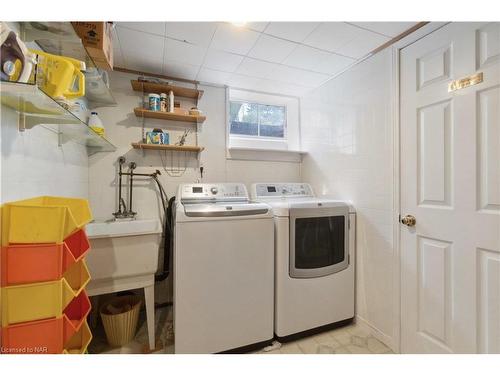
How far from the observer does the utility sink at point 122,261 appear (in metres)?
1.42

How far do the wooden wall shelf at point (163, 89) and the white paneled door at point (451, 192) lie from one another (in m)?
1.72

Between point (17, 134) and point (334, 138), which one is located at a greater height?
point (334, 138)

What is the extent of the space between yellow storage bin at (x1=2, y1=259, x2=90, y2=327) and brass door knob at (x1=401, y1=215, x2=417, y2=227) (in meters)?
1.87

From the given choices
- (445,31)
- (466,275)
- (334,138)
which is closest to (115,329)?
(466,275)

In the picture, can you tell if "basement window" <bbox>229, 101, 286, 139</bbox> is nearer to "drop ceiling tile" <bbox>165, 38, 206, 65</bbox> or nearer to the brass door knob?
"drop ceiling tile" <bbox>165, 38, 206, 65</bbox>

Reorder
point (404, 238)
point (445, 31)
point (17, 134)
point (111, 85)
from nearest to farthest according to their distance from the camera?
1. point (17, 134)
2. point (445, 31)
3. point (404, 238)
4. point (111, 85)

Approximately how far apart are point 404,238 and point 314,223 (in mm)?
598

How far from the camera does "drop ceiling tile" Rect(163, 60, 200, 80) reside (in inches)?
76.0

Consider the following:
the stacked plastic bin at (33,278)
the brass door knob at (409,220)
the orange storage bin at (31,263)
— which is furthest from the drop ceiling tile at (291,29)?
the orange storage bin at (31,263)

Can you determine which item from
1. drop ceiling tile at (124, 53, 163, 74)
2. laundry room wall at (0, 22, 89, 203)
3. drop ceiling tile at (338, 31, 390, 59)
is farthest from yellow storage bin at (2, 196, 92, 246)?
drop ceiling tile at (338, 31, 390, 59)

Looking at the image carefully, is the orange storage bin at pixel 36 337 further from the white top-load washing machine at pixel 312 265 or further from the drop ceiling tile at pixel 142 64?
the drop ceiling tile at pixel 142 64
